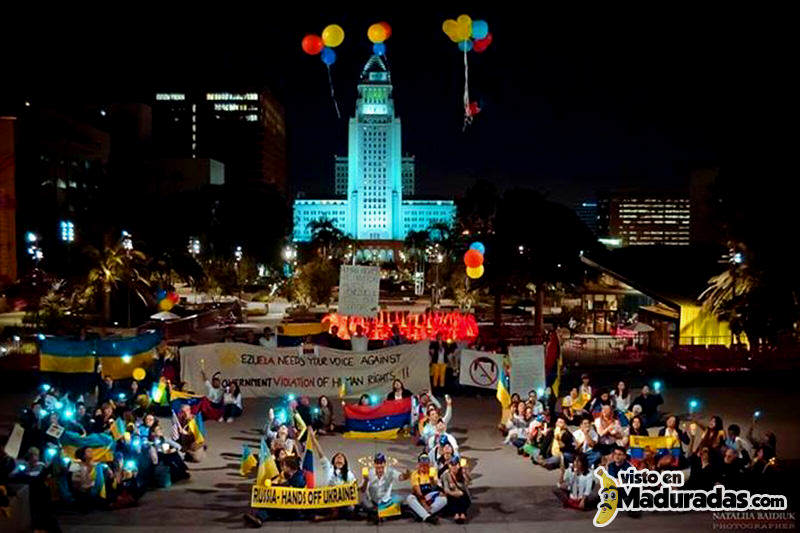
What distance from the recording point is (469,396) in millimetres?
20484

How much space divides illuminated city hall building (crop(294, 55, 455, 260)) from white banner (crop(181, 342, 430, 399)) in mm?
155025

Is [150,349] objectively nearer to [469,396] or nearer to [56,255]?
[469,396]

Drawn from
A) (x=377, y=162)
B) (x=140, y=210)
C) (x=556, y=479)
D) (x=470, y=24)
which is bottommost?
Answer: (x=556, y=479)

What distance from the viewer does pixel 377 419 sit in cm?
1605

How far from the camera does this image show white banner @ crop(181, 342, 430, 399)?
19.2m

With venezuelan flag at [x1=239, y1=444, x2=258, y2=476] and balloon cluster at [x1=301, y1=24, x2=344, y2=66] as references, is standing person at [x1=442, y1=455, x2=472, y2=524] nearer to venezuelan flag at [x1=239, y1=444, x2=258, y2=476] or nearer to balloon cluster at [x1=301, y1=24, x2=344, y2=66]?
venezuelan flag at [x1=239, y1=444, x2=258, y2=476]

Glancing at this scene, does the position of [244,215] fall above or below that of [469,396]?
above

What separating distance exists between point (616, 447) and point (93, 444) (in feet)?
27.5

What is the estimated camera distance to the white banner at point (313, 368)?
63.2 feet

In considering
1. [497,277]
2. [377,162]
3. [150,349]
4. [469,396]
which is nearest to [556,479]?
[469,396]

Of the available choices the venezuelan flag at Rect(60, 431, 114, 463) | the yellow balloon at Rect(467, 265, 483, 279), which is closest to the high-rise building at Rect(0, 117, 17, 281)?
the yellow balloon at Rect(467, 265, 483, 279)

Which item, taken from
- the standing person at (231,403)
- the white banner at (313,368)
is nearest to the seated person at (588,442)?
the white banner at (313,368)

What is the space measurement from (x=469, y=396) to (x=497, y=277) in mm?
15524

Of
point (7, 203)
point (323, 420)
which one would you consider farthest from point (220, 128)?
point (323, 420)
